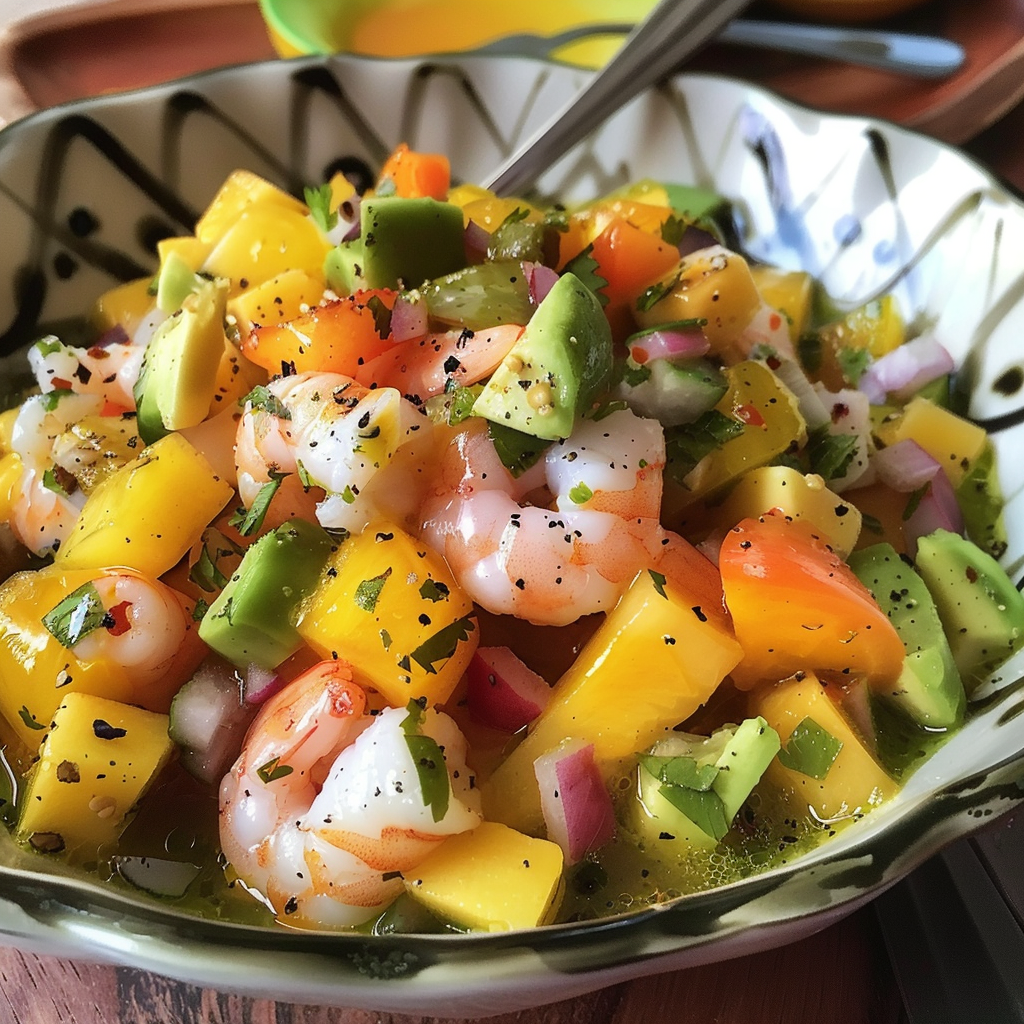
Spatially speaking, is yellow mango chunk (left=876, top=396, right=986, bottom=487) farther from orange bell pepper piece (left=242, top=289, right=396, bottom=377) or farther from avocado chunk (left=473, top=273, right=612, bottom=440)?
orange bell pepper piece (left=242, top=289, right=396, bottom=377)

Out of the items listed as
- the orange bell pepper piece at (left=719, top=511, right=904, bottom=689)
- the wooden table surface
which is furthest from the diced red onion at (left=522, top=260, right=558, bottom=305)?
the wooden table surface

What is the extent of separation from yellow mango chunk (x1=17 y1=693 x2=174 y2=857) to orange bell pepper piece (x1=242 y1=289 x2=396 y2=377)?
0.60 meters

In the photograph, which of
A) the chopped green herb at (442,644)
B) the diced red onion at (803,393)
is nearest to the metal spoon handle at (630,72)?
the diced red onion at (803,393)

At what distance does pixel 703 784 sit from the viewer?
1.24m

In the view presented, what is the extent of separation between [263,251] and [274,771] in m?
1.15

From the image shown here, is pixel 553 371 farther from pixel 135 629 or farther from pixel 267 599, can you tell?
pixel 135 629

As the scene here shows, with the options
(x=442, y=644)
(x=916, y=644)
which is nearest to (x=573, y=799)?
(x=442, y=644)

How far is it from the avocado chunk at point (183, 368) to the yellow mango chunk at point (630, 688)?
741 mm

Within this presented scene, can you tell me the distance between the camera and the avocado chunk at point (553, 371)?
4.26 ft

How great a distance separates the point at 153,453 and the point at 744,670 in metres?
0.97

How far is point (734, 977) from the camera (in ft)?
4.28

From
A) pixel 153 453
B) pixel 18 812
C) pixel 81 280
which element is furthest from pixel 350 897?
pixel 81 280

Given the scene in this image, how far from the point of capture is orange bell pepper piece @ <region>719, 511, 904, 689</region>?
4.28 feet

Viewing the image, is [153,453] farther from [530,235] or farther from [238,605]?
[530,235]
